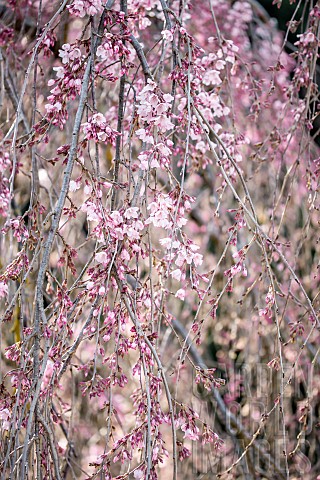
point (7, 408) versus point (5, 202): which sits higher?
point (5, 202)

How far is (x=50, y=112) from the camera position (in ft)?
4.51

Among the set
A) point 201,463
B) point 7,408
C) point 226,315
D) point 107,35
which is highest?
point 107,35

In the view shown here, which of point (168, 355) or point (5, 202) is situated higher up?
point (5, 202)

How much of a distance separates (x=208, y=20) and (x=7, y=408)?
2.55m

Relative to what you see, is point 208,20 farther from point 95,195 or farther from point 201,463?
point 95,195

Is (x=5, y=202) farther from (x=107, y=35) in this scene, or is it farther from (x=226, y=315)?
(x=226, y=315)

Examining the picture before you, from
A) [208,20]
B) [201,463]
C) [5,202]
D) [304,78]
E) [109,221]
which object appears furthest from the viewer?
[208,20]

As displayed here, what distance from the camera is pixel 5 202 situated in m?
1.61

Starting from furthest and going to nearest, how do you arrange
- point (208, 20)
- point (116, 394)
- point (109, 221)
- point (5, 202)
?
1. point (116, 394)
2. point (208, 20)
3. point (5, 202)
4. point (109, 221)

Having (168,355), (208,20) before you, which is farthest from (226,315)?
(208,20)

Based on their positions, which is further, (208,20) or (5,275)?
(208,20)

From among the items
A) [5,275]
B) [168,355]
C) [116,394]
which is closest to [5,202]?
[5,275]

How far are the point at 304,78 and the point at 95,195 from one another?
3.15 feet

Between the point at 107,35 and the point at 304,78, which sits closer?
the point at 107,35
